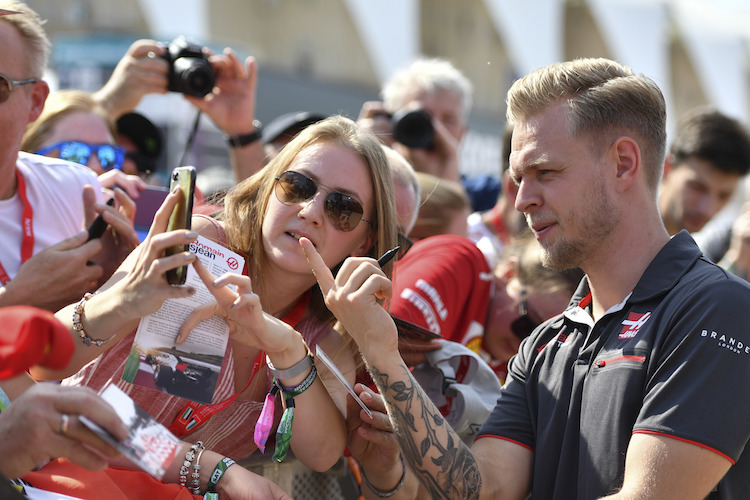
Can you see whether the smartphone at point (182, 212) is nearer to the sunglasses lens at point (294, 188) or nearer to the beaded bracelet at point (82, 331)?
the beaded bracelet at point (82, 331)

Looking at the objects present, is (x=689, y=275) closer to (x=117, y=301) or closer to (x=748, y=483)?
(x=748, y=483)

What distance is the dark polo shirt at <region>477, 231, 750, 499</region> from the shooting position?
1951mm

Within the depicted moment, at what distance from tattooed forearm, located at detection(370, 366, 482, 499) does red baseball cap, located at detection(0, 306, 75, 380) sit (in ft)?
2.96

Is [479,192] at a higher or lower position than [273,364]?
lower

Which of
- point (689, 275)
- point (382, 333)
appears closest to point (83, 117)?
point (382, 333)

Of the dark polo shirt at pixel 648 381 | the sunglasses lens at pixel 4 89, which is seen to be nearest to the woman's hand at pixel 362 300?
the dark polo shirt at pixel 648 381

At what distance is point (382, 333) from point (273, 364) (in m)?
0.32

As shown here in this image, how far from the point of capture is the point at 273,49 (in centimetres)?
2303

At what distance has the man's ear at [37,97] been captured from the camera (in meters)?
2.92

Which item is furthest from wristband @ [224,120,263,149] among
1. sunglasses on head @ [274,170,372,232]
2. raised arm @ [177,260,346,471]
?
raised arm @ [177,260,346,471]

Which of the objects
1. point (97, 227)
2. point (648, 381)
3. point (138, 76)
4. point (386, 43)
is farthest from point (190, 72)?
point (386, 43)

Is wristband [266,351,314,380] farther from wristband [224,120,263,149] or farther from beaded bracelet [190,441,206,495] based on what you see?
wristband [224,120,263,149]

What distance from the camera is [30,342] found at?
4.63 feet

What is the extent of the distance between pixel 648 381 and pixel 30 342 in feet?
4.70
